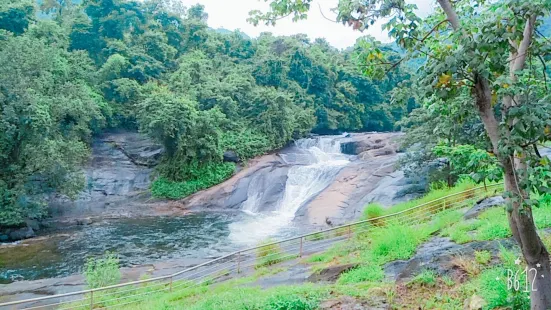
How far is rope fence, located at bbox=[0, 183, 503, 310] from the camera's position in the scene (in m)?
8.97

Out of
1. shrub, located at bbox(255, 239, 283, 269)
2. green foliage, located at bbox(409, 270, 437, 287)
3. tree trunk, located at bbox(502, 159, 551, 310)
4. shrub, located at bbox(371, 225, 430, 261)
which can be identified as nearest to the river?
shrub, located at bbox(255, 239, 283, 269)

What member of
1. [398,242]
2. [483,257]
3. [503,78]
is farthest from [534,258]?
[398,242]

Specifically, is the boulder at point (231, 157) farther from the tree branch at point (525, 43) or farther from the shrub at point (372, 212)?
the tree branch at point (525, 43)

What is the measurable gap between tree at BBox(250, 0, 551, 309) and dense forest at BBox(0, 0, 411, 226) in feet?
58.1

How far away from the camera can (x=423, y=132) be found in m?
15.9

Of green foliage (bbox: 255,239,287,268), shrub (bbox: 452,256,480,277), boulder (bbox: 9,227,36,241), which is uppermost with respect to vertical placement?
shrub (bbox: 452,256,480,277)

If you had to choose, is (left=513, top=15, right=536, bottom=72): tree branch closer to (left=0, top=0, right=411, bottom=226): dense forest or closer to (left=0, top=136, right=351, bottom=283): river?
(left=0, top=136, right=351, bottom=283): river

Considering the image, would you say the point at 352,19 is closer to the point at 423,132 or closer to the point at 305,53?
the point at 423,132

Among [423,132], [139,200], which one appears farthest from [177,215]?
[423,132]

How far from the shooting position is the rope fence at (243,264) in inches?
353

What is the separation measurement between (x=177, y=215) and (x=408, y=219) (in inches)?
544

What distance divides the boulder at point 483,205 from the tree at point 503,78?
224 inches

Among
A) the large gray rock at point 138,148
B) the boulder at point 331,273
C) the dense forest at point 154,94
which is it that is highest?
the dense forest at point 154,94

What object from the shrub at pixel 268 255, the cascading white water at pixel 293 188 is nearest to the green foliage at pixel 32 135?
the cascading white water at pixel 293 188
